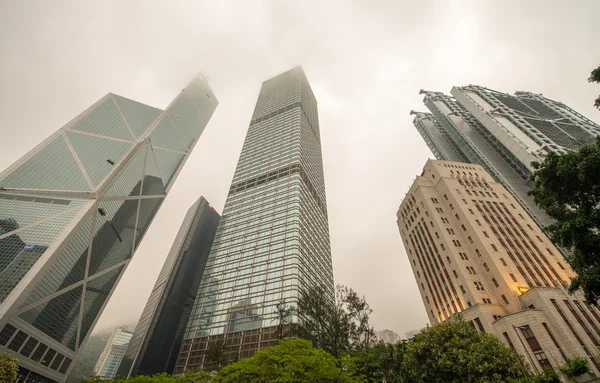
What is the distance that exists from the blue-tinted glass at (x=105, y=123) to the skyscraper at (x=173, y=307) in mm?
40683

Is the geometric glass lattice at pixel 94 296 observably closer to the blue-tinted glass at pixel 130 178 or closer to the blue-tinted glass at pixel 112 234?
the blue-tinted glass at pixel 112 234

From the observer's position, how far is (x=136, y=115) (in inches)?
4168

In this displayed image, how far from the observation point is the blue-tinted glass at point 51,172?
236ft

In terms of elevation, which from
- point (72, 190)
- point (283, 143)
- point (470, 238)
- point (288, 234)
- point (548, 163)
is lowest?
point (548, 163)

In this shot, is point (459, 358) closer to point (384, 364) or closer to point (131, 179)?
point (384, 364)

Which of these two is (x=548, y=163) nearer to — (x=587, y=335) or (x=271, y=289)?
(x=587, y=335)

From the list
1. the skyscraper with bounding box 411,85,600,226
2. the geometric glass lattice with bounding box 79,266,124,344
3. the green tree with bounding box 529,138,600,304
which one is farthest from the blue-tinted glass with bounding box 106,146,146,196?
the skyscraper with bounding box 411,85,600,226

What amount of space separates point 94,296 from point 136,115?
64.1 metres

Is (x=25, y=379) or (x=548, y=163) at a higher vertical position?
(x=548, y=163)

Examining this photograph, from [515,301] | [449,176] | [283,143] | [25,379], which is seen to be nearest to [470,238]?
[515,301]

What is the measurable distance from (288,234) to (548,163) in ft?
159

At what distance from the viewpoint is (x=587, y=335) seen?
32.8 m

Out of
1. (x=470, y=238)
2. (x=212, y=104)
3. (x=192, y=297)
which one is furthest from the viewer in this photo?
(x=212, y=104)

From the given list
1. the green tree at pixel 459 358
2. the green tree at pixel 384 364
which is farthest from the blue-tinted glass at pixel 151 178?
the green tree at pixel 459 358
